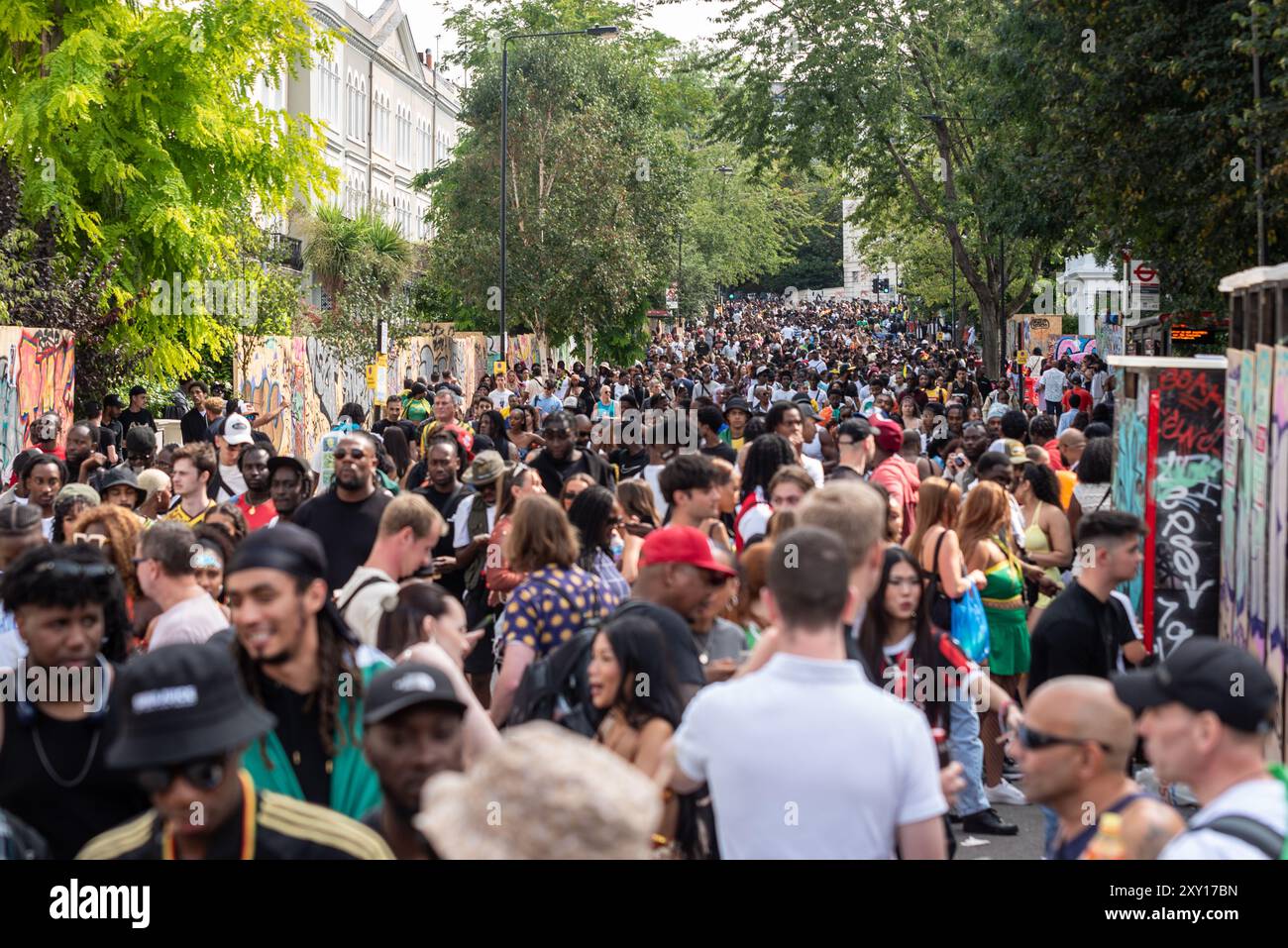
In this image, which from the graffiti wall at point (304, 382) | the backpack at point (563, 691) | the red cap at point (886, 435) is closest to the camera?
the backpack at point (563, 691)

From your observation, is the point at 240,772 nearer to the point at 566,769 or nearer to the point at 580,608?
the point at 566,769

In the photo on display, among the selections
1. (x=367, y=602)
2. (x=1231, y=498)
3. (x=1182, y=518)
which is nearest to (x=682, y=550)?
(x=367, y=602)

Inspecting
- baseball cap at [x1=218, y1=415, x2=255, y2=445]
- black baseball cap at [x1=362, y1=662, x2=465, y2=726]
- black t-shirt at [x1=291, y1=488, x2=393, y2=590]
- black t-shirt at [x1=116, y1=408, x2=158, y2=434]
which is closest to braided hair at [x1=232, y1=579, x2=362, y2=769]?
black baseball cap at [x1=362, y1=662, x2=465, y2=726]

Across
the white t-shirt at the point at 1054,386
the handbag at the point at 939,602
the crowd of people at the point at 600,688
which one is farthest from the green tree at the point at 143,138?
the handbag at the point at 939,602

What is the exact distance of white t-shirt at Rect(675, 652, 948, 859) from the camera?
396cm

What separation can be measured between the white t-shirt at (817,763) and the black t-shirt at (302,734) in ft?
3.36

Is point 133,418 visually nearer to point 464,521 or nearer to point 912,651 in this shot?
point 464,521

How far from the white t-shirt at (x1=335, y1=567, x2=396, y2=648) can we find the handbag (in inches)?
119

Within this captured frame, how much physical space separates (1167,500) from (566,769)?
832cm

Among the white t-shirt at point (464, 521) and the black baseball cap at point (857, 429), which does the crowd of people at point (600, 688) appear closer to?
the white t-shirt at point (464, 521)

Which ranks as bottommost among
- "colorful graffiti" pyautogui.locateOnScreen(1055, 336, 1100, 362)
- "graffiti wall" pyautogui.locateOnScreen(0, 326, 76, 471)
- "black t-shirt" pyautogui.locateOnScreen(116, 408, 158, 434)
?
"black t-shirt" pyautogui.locateOnScreen(116, 408, 158, 434)

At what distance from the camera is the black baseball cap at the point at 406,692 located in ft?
12.7

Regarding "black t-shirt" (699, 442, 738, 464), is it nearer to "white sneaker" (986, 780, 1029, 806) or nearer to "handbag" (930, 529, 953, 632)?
"white sneaker" (986, 780, 1029, 806)

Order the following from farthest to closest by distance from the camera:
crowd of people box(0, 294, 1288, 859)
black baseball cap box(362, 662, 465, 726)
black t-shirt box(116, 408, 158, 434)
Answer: black t-shirt box(116, 408, 158, 434)
black baseball cap box(362, 662, 465, 726)
crowd of people box(0, 294, 1288, 859)
